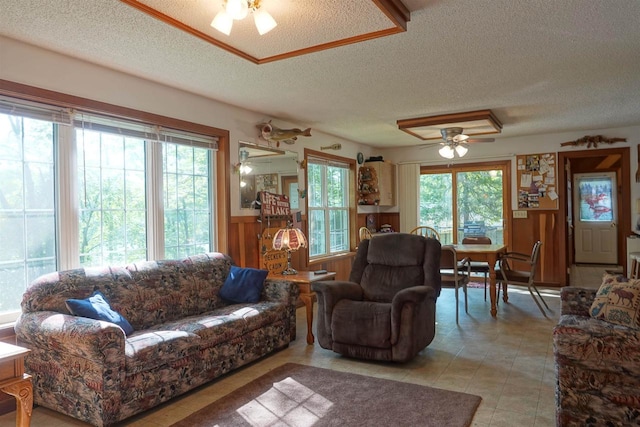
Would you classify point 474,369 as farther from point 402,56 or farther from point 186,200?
point 186,200

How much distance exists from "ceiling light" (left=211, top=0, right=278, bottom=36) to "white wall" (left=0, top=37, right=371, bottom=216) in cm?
156

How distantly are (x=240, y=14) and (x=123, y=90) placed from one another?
1.86 metres

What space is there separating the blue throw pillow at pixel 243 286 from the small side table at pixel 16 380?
6.11ft

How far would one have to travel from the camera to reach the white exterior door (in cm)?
920

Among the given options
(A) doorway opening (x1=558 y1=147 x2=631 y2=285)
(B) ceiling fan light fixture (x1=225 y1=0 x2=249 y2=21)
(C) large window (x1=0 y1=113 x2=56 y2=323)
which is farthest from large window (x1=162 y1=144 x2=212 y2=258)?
(A) doorway opening (x1=558 y1=147 x2=631 y2=285)

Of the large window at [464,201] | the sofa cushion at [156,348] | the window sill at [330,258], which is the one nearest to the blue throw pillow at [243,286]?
the sofa cushion at [156,348]

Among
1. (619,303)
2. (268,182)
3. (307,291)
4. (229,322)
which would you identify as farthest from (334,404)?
(268,182)

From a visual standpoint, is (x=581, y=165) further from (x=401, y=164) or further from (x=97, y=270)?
(x=97, y=270)

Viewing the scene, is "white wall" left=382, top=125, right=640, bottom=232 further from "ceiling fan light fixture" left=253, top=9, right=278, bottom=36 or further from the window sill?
"ceiling fan light fixture" left=253, top=9, right=278, bottom=36

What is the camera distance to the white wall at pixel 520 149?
6.22 meters

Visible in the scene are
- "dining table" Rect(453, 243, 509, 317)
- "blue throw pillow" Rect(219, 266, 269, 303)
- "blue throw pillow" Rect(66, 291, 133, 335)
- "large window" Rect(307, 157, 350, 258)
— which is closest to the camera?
"blue throw pillow" Rect(66, 291, 133, 335)

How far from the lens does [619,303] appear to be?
105 inches

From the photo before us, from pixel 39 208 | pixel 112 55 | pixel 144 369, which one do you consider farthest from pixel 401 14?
pixel 39 208

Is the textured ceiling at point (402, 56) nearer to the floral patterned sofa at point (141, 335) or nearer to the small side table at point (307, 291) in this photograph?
the floral patterned sofa at point (141, 335)
